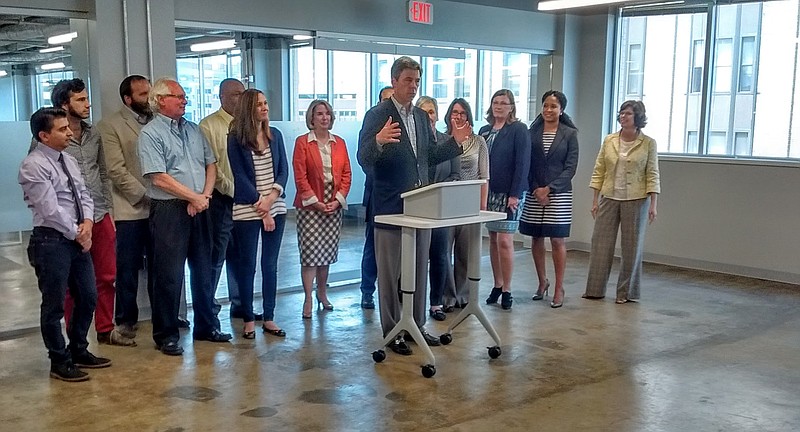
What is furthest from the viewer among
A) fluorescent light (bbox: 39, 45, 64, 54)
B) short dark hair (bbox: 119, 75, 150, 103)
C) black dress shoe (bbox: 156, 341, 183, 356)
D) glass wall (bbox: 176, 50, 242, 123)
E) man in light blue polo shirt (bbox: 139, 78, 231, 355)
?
glass wall (bbox: 176, 50, 242, 123)

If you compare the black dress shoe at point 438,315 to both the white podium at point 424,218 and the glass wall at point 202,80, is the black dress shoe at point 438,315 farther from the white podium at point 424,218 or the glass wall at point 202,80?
the glass wall at point 202,80

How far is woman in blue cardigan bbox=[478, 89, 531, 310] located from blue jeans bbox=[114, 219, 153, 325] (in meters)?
2.42

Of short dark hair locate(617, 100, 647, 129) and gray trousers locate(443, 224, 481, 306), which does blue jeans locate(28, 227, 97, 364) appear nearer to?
gray trousers locate(443, 224, 481, 306)

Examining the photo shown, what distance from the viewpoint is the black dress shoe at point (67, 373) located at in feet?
13.2

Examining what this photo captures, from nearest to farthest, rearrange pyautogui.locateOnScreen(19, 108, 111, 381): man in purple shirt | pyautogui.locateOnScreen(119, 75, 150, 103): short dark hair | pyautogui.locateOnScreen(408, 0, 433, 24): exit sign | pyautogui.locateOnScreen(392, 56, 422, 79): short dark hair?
pyautogui.locateOnScreen(19, 108, 111, 381): man in purple shirt → pyautogui.locateOnScreen(392, 56, 422, 79): short dark hair → pyautogui.locateOnScreen(119, 75, 150, 103): short dark hair → pyautogui.locateOnScreen(408, 0, 433, 24): exit sign

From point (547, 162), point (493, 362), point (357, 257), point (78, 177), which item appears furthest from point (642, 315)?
point (78, 177)

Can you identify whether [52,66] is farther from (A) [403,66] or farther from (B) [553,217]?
(B) [553,217]

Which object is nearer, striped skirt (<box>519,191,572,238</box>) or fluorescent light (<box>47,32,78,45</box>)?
fluorescent light (<box>47,32,78,45</box>)

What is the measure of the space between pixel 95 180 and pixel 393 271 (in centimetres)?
178

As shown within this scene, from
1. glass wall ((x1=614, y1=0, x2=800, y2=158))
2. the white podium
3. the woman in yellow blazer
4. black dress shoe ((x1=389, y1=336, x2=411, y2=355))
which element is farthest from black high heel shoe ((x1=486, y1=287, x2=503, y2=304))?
glass wall ((x1=614, y1=0, x2=800, y2=158))

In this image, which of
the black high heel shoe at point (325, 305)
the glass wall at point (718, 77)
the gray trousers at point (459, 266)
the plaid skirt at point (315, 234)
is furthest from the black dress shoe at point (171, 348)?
the glass wall at point (718, 77)

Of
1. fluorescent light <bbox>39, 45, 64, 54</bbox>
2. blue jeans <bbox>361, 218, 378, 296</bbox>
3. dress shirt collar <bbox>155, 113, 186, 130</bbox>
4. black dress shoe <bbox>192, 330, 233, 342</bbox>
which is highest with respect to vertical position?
fluorescent light <bbox>39, 45, 64, 54</bbox>

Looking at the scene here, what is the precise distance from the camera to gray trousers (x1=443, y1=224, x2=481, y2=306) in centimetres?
548

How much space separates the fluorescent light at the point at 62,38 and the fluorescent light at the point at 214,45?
30.7 inches
